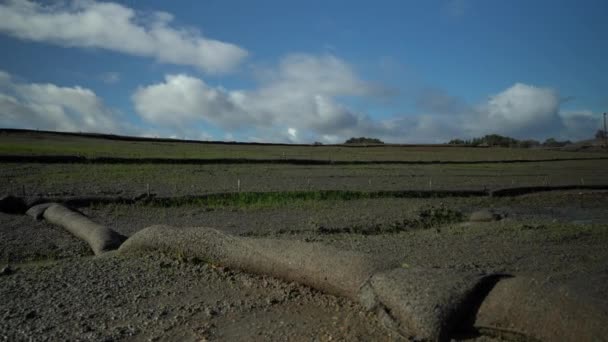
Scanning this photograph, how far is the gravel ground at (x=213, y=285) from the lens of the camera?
20.1 ft

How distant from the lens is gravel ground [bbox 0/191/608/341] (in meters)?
6.14

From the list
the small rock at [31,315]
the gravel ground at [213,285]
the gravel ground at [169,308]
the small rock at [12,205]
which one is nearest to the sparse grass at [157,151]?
the small rock at [12,205]

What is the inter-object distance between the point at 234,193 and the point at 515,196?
1508 centimetres

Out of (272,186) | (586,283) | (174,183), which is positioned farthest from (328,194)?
(586,283)

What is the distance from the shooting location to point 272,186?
27453 mm

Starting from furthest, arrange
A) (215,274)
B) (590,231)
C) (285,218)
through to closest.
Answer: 1. (285,218)
2. (590,231)
3. (215,274)

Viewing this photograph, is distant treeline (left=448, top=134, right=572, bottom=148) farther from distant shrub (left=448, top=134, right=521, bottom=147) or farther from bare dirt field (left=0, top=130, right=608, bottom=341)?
bare dirt field (left=0, top=130, right=608, bottom=341)

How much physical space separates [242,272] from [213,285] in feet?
1.77

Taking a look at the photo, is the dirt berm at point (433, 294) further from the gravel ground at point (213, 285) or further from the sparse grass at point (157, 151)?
the sparse grass at point (157, 151)

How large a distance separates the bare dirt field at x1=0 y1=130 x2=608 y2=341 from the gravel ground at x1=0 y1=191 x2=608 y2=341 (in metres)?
0.03

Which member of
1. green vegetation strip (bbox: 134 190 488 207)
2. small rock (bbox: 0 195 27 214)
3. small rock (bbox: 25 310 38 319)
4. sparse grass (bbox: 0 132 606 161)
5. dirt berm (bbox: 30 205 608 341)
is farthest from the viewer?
sparse grass (bbox: 0 132 606 161)

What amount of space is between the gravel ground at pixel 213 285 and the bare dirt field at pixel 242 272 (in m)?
0.03

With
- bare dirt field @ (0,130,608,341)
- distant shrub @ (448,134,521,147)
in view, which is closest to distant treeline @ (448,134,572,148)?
distant shrub @ (448,134,521,147)

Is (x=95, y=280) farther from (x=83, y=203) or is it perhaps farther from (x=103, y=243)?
(x=83, y=203)
